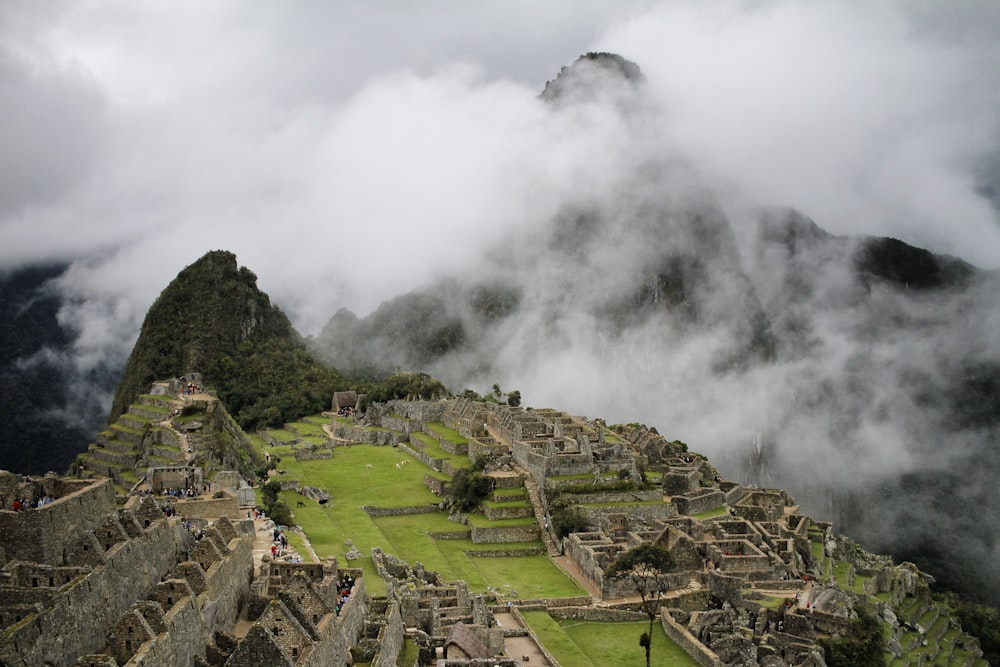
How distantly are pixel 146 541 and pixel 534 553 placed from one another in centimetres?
2547

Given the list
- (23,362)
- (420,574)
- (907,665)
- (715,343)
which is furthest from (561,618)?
(715,343)

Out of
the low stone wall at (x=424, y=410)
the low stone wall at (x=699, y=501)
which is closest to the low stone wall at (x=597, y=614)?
the low stone wall at (x=699, y=501)

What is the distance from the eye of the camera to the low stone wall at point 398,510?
4506 cm

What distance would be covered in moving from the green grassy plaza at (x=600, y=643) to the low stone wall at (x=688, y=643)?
18 cm

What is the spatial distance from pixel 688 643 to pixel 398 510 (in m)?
18.1

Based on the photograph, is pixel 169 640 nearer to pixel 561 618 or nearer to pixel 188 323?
pixel 561 618

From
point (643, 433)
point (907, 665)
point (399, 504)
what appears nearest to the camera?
point (907, 665)

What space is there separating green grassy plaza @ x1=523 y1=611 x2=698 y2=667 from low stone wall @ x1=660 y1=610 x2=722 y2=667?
0.59 feet

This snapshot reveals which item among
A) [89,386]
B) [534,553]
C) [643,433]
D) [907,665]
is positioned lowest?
[907,665]

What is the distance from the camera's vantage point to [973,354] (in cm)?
11788

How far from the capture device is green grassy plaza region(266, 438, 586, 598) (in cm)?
3622

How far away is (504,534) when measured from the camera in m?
43.5

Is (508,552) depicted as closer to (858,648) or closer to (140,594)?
(858,648)

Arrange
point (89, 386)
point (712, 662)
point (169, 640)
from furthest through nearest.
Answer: point (89, 386) → point (712, 662) → point (169, 640)
